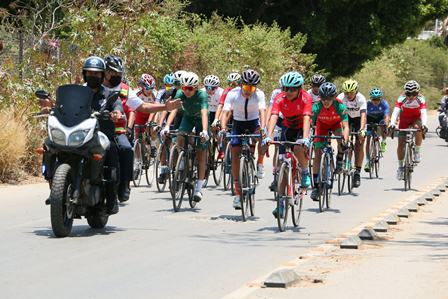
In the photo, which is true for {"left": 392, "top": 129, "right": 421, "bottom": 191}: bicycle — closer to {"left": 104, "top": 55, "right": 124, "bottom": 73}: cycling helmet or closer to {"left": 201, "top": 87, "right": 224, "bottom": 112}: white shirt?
{"left": 201, "top": 87, "right": 224, "bottom": 112}: white shirt

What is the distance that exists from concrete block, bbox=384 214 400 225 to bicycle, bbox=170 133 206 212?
2.87 m

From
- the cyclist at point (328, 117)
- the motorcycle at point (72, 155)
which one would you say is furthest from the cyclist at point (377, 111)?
the motorcycle at point (72, 155)

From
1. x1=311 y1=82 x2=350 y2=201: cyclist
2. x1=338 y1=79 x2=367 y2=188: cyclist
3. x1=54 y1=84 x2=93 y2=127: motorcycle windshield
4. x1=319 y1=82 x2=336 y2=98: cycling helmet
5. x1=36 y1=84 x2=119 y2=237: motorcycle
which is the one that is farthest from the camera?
x1=338 y1=79 x2=367 y2=188: cyclist

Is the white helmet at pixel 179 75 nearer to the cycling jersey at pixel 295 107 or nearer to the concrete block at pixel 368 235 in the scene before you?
the cycling jersey at pixel 295 107

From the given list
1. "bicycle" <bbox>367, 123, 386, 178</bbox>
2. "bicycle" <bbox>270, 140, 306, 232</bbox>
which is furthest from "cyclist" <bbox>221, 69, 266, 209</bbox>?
"bicycle" <bbox>367, 123, 386, 178</bbox>

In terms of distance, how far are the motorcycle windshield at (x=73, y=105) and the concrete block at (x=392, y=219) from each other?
4527 mm

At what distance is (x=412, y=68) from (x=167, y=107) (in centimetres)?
6462

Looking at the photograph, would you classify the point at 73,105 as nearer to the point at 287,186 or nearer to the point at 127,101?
the point at 127,101

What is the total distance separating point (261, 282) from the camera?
9.20 meters

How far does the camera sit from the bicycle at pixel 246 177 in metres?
14.1

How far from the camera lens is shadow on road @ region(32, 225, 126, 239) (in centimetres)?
1214

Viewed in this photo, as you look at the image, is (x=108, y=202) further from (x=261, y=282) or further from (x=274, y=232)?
(x=261, y=282)

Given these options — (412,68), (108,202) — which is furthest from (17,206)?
(412,68)

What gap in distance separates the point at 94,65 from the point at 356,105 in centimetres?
877
